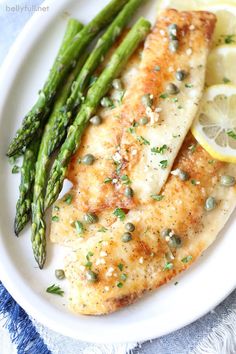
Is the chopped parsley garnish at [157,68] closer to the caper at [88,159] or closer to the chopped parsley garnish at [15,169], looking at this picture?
the caper at [88,159]

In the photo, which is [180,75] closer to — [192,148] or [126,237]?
[192,148]

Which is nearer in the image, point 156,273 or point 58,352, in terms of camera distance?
point 156,273

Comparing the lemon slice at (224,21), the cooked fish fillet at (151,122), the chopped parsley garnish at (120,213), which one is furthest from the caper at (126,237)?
the lemon slice at (224,21)

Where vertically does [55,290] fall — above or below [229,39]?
below

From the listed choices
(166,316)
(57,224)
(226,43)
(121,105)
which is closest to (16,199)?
(57,224)

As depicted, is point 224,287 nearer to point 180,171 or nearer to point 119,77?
point 180,171

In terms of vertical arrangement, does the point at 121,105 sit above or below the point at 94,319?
above

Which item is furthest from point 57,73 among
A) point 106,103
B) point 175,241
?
point 175,241
